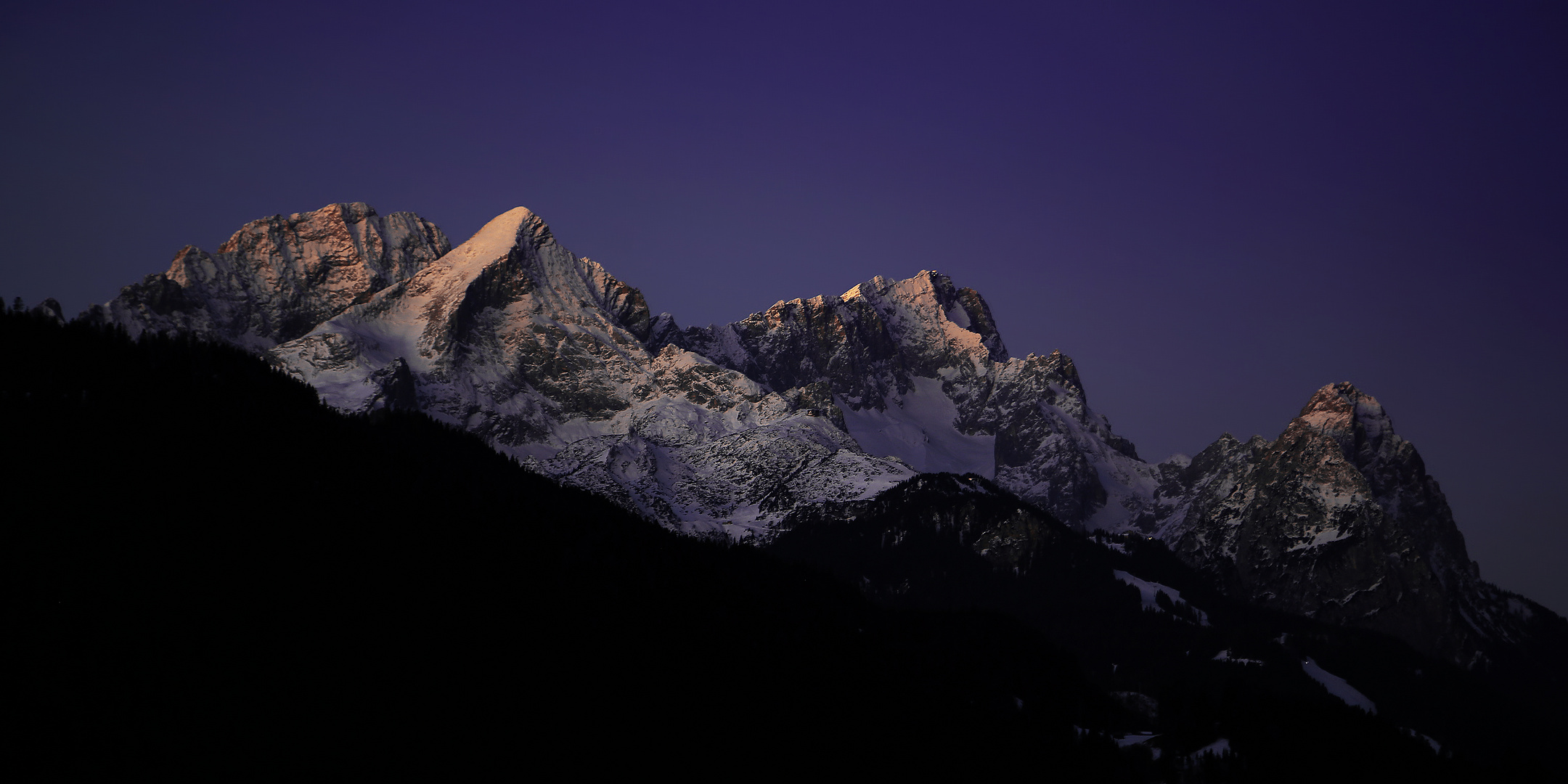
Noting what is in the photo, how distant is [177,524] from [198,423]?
22541 millimetres

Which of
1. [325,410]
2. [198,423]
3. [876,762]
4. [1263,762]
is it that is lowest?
[876,762]

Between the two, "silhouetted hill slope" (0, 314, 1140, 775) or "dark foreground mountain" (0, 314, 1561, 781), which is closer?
"silhouetted hill slope" (0, 314, 1140, 775)

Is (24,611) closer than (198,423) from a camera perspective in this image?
Yes

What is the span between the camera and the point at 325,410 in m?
197

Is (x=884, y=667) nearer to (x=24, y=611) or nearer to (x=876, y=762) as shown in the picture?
(x=876, y=762)

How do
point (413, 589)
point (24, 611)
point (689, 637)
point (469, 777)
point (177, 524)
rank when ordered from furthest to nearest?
point (689, 637) → point (413, 589) → point (177, 524) → point (469, 777) → point (24, 611)

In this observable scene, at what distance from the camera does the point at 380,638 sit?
143 m

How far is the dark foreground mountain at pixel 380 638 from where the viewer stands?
4766 inches

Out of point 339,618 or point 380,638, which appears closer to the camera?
point 339,618

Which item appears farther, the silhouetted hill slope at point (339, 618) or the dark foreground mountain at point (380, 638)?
the dark foreground mountain at point (380, 638)

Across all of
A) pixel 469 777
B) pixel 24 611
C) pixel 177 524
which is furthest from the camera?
pixel 177 524

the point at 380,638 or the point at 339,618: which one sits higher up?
the point at 339,618

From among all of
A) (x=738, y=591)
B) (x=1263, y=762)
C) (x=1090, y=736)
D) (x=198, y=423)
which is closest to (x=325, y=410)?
(x=198, y=423)

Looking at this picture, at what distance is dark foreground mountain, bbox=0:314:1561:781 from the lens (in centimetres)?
12106
